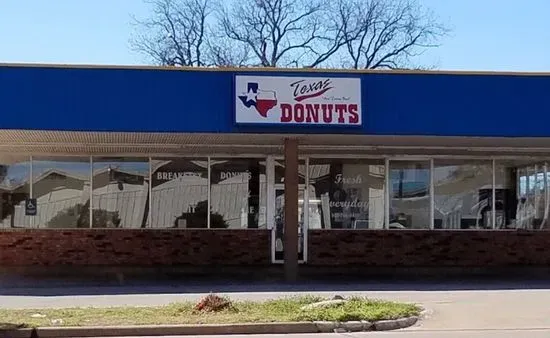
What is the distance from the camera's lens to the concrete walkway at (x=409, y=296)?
1365cm

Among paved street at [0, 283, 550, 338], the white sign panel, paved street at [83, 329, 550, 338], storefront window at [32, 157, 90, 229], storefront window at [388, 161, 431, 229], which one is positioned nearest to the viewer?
paved street at [83, 329, 550, 338]

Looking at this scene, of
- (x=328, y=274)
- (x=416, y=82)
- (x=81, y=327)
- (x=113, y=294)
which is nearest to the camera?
(x=81, y=327)

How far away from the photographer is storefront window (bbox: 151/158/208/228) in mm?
22562

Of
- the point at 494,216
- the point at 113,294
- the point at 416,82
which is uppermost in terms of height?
the point at 416,82

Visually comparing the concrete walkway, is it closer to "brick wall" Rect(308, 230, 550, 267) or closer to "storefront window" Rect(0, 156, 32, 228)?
"brick wall" Rect(308, 230, 550, 267)

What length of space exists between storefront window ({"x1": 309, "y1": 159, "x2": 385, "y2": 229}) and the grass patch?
329 inches

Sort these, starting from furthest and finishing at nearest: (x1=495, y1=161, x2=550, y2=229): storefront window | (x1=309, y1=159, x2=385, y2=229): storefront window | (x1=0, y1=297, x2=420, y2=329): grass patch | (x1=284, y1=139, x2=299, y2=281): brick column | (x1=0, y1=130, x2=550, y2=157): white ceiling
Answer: (x1=495, y1=161, x2=550, y2=229): storefront window → (x1=309, y1=159, x2=385, y2=229): storefront window → (x1=284, y1=139, x2=299, y2=281): brick column → (x1=0, y1=130, x2=550, y2=157): white ceiling → (x1=0, y1=297, x2=420, y2=329): grass patch

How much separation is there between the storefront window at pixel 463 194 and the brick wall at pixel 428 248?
323 mm

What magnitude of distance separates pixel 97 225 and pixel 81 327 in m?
10.5

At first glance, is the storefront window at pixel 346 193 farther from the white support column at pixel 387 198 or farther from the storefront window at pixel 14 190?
the storefront window at pixel 14 190

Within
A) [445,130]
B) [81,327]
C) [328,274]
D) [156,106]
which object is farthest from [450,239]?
[81,327]

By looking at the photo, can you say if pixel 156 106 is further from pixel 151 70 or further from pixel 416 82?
pixel 416 82

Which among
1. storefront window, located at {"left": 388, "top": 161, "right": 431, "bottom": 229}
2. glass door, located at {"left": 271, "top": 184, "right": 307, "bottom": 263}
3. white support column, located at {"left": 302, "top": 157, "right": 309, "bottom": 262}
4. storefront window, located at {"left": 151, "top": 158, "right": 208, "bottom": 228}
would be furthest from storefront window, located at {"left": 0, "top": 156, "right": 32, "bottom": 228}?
storefront window, located at {"left": 388, "top": 161, "right": 431, "bottom": 229}

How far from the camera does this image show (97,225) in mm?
22562
